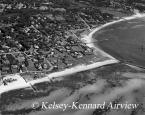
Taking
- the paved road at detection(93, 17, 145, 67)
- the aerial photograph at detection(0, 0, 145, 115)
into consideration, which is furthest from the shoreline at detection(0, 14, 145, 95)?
the paved road at detection(93, 17, 145, 67)

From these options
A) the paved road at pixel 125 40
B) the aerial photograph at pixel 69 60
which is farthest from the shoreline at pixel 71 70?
the paved road at pixel 125 40

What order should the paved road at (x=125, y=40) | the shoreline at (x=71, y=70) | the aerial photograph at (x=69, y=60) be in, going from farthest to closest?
the paved road at (x=125, y=40) < the shoreline at (x=71, y=70) < the aerial photograph at (x=69, y=60)

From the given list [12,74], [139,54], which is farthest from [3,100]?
[139,54]

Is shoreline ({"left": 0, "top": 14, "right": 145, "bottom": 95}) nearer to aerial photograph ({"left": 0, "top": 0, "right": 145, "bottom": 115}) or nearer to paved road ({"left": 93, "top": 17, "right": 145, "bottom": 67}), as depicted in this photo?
aerial photograph ({"left": 0, "top": 0, "right": 145, "bottom": 115})

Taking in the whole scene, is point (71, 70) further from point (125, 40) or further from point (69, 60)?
point (125, 40)

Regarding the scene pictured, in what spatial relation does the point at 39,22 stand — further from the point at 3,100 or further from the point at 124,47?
the point at 3,100

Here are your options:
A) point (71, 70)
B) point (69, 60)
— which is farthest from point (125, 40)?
point (71, 70)

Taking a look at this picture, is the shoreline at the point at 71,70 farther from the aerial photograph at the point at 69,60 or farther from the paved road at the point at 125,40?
the paved road at the point at 125,40
